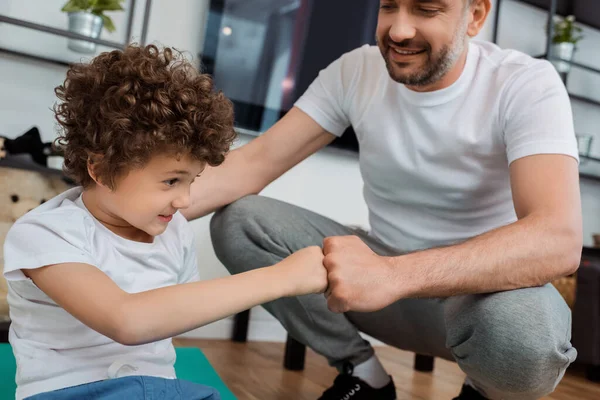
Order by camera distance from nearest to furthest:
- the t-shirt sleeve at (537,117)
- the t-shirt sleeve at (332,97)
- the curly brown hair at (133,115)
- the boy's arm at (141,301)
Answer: the boy's arm at (141,301)
the curly brown hair at (133,115)
the t-shirt sleeve at (537,117)
the t-shirt sleeve at (332,97)

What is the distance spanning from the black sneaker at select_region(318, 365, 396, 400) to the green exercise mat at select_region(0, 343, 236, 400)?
229 millimetres

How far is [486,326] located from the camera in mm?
1013

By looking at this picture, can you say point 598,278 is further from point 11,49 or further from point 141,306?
point 11,49

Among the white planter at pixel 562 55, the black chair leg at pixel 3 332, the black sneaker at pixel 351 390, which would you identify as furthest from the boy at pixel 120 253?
the white planter at pixel 562 55

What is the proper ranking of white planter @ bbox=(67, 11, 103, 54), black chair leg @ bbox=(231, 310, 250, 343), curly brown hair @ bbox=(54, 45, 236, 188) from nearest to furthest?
curly brown hair @ bbox=(54, 45, 236, 188)
white planter @ bbox=(67, 11, 103, 54)
black chair leg @ bbox=(231, 310, 250, 343)

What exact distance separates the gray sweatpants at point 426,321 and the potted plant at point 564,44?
5.73 feet

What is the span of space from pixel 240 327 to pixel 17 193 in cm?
93

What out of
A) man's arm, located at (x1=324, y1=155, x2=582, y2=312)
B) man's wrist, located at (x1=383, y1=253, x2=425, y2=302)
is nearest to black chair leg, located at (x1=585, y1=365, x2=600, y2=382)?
man's arm, located at (x1=324, y1=155, x2=582, y2=312)

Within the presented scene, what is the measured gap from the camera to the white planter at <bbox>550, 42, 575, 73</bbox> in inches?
106

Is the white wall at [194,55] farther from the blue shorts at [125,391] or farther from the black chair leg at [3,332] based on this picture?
the blue shorts at [125,391]

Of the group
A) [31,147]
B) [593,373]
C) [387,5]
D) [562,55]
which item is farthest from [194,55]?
[593,373]

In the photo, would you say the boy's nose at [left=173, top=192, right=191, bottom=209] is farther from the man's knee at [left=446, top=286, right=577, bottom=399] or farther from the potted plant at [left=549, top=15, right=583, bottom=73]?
the potted plant at [left=549, top=15, right=583, bottom=73]

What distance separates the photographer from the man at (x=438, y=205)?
3.31 feet

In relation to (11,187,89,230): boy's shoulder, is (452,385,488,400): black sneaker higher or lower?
lower
